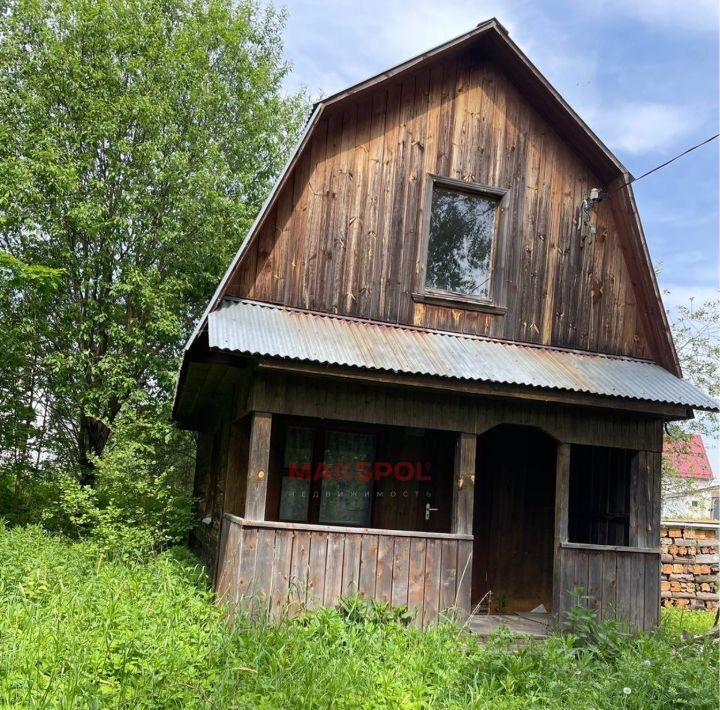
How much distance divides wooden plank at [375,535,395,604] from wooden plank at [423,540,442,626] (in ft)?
1.25

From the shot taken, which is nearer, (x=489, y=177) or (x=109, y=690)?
(x=109, y=690)

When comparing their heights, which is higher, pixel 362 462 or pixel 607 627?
pixel 362 462

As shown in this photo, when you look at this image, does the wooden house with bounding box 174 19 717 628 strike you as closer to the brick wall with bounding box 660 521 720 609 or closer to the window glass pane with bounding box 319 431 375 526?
the window glass pane with bounding box 319 431 375 526

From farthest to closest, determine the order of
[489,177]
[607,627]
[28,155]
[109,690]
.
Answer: [28,155]
[489,177]
[607,627]
[109,690]

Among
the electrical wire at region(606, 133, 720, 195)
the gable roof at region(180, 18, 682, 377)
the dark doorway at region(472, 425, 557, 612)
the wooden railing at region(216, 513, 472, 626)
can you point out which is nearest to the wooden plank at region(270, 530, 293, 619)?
the wooden railing at region(216, 513, 472, 626)

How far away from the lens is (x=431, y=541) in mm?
7578

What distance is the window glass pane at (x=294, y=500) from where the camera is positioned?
906cm

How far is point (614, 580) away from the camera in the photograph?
26.6ft

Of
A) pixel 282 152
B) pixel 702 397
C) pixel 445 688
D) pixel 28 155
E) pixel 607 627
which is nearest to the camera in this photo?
pixel 445 688

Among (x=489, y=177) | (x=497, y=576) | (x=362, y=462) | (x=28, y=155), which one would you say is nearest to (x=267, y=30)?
(x=28, y=155)

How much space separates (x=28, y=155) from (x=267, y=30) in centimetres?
783

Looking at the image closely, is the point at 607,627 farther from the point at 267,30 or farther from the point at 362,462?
the point at 267,30

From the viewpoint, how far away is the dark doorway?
32.3ft

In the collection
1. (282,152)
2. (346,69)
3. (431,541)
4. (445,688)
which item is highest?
(282,152)
